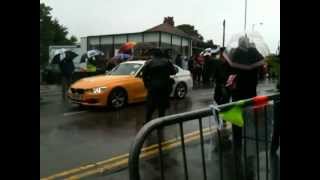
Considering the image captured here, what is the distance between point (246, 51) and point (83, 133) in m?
4.33

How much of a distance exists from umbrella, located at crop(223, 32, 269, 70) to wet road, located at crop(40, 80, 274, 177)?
2.00 metres

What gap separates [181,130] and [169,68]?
6.47 metres

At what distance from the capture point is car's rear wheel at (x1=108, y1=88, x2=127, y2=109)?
1352cm

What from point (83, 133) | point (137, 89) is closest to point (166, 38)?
point (137, 89)

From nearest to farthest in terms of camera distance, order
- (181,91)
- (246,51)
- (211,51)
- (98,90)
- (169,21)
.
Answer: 1. (246,51)
2. (98,90)
3. (211,51)
4. (181,91)
5. (169,21)

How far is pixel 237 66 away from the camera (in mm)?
6812

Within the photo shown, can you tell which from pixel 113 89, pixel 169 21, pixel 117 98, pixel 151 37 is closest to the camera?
pixel 113 89

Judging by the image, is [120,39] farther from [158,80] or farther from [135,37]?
[158,80]

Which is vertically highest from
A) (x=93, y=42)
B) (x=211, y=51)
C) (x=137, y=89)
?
(x=93, y=42)

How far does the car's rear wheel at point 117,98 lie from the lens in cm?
1352

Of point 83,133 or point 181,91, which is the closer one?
point 83,133

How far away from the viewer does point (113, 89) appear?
13.6m
